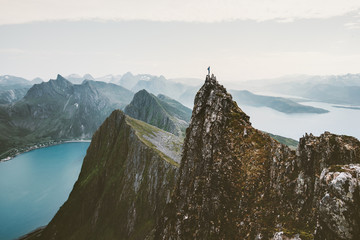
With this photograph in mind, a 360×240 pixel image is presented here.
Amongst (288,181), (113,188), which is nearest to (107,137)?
(113,188)

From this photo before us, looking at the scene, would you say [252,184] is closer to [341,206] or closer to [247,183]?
[247,183]

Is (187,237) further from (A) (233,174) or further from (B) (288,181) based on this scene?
(B) (288,181)

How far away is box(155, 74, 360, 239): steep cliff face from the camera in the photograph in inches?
701

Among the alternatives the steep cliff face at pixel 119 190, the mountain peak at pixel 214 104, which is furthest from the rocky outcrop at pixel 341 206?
→ the steep cliff face at pixel 119 190

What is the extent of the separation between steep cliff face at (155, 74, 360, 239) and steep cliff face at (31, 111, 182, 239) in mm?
61936

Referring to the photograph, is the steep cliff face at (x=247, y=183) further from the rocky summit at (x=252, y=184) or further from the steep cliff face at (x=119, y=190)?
the steep cliff face at (x=119, y=190)

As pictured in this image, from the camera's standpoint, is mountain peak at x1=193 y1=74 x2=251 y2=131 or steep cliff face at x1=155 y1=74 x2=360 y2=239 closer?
steep cliff face at x1=155 y1=74 x2=360 y2=239

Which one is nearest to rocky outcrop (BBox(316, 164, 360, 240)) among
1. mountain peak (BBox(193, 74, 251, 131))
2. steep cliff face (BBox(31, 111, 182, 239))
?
mountain peak (BBox(193, 74, 251, 131))

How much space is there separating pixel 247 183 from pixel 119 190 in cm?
10441

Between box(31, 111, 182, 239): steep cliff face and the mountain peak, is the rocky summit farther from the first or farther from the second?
box(31, 111, 182, 239): steep cliff face

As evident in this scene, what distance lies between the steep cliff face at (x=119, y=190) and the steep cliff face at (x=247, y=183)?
61.9 metres

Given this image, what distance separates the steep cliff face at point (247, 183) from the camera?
17.8 metres

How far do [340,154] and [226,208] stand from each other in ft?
45.2

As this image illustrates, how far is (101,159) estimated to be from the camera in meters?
138
